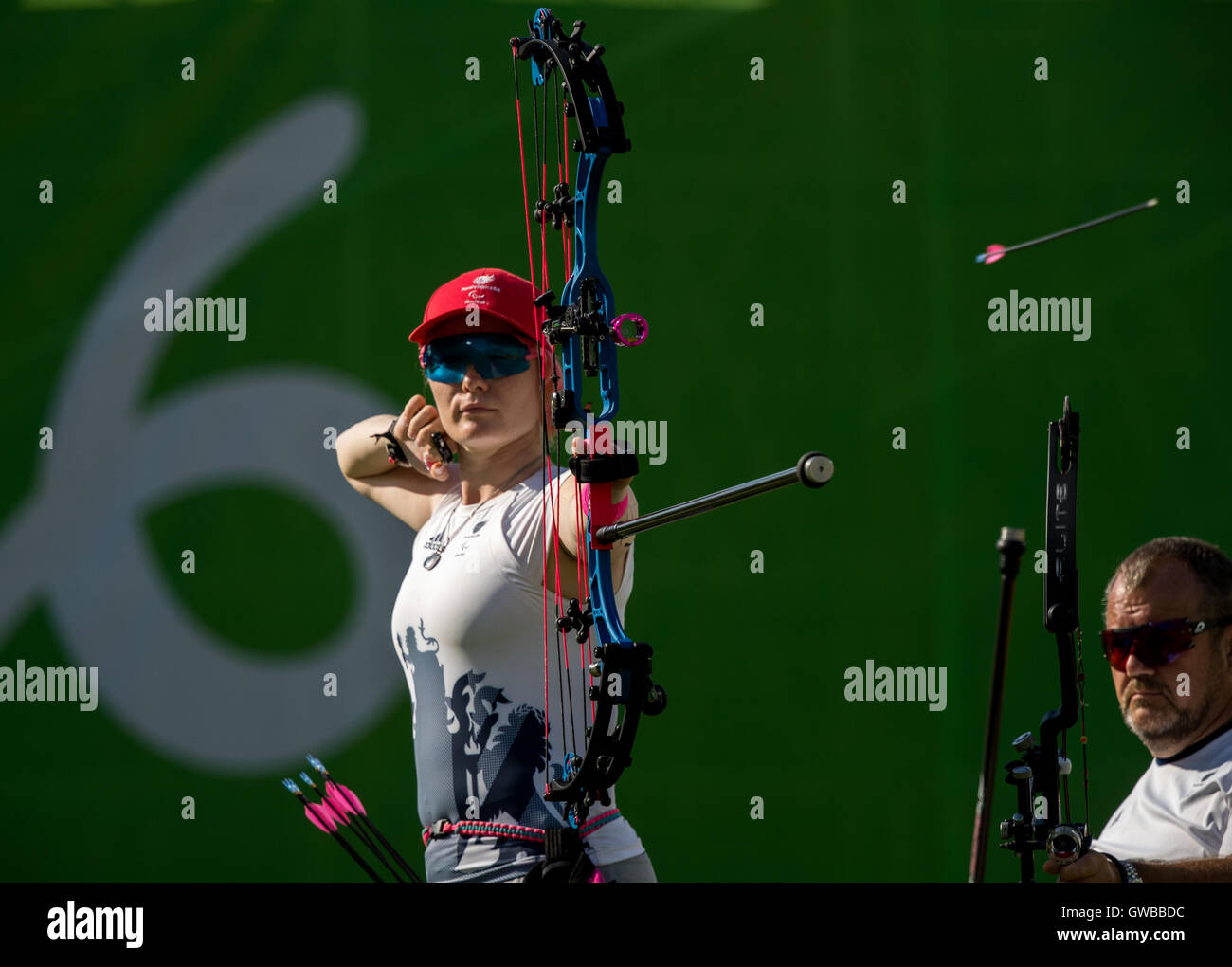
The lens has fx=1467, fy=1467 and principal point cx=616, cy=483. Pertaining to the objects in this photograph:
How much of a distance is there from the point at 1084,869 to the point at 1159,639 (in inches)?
26.5

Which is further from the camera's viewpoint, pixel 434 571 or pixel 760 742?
pixel 760 742

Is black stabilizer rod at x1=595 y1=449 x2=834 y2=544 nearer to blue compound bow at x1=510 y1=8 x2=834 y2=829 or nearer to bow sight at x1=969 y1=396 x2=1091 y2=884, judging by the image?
blue compound bow at x1=510 y1=8 x2=834 y2=829

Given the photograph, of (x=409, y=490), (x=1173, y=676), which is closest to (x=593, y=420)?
(x=409, y=490)

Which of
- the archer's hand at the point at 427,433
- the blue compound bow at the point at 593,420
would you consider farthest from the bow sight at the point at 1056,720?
the archer's hand at the point at 427,433

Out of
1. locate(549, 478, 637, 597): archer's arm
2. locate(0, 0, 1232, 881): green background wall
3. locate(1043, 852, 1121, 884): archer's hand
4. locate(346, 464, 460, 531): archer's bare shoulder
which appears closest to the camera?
locate(1043, 852, 1121, 884): archer's hand

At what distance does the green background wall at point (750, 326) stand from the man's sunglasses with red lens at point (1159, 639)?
4.92 ft

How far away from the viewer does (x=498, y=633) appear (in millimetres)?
2422

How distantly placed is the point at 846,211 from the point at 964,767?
1657 millimetres

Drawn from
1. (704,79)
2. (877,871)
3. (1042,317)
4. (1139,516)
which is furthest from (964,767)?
(704,79)

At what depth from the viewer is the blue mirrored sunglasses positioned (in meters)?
2.61

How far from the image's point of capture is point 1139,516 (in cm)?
431

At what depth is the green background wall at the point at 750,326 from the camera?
13.9 feet

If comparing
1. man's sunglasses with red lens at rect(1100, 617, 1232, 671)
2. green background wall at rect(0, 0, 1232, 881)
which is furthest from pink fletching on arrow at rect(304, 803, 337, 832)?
green background wall at rect(0, 0, 1232, 881)
